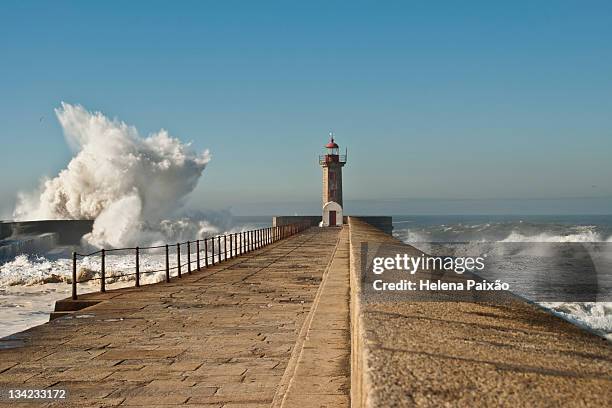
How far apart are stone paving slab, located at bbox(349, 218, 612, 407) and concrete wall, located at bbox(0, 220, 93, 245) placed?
154 ft

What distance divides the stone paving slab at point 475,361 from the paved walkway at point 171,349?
1.52m

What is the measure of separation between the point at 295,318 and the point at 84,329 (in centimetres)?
229

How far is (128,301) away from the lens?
9.35 m

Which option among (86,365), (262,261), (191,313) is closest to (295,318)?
(191,313)

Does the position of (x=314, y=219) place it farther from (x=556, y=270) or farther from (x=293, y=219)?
(x=556, y=270)

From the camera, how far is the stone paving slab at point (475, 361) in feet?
6.39

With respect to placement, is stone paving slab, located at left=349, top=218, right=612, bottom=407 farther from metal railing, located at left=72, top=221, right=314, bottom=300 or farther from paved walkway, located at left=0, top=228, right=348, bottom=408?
metal railing, located at left=72, top=221, right=314, bottom=300

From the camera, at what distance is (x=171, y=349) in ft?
19.7

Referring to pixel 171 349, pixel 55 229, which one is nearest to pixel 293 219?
pixel 55 229

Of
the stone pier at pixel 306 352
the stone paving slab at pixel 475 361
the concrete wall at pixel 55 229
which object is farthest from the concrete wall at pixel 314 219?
the stone paving slab at pixel 475 361

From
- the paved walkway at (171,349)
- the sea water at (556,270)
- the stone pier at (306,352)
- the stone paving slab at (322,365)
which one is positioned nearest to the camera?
the stone pier at (306,352)

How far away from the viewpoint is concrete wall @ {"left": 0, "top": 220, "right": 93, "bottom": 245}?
47.0 m

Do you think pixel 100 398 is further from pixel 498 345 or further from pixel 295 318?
pixel 295 318

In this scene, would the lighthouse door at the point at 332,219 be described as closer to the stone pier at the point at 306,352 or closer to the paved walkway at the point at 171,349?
the stone pier at the point at 306,352
